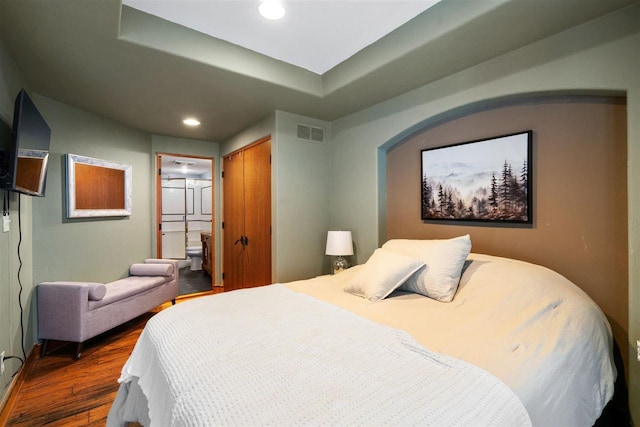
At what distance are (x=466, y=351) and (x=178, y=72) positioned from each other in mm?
2682

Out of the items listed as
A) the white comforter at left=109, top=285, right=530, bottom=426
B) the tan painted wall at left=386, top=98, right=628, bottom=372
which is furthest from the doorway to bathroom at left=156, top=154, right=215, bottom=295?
the tan painted wall at left=386, top=98, right=628, bottom=372

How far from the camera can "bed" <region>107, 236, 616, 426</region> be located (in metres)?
0.89

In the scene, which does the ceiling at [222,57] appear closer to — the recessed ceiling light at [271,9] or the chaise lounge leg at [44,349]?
the recessed ceiling light at [271,9]

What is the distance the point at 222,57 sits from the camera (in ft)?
7.53

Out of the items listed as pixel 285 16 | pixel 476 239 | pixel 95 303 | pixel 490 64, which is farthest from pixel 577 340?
pixel 95 303

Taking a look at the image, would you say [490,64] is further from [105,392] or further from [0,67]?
[105,392]

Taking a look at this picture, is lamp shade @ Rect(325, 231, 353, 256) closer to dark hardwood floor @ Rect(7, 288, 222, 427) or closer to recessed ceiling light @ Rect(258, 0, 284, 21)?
recessed ceiling light @ Rect(258, 0, 284, 21)

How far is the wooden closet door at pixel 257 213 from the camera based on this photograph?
3.49 metres

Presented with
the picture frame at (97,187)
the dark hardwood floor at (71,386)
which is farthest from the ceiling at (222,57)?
the dark hardwood floor at (71,386)

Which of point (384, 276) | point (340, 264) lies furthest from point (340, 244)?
point (384, 276)

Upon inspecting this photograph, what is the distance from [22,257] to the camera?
2531 mm

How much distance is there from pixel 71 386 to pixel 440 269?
2877mm

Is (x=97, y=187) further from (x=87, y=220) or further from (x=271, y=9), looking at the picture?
(x=271, y=9)

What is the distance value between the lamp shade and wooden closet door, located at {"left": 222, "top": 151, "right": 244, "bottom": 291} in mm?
1598
